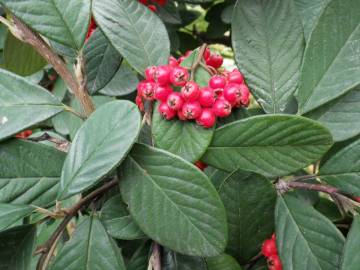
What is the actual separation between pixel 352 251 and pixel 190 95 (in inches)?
15.5

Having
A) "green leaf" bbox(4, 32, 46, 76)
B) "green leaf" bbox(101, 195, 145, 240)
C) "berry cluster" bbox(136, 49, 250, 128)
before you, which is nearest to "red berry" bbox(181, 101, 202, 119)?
"berry cluster" bbox(136, 49, 250, 128)

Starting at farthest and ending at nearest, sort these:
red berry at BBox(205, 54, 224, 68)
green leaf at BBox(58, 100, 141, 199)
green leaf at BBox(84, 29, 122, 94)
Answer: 1. green leaf at BBox(84, 29, 122, 94)
2. red berry at BBox(205, 54, 224, 68)
3. green leaf at BBox(58, 100, 141, 199)

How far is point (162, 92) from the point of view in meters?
0.82

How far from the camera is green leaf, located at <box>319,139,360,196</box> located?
0.81m

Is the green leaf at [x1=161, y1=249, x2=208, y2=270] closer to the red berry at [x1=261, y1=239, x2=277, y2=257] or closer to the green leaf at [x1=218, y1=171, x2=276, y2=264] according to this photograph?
the green leaf at [x1=218, y1=171, x2=276, y2=264]

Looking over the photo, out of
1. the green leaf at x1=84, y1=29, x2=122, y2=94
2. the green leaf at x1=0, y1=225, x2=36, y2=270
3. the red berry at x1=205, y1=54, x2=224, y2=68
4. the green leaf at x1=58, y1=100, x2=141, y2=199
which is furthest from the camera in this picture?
the green leaf at x1=84, y1=29, x2=122, y2=94

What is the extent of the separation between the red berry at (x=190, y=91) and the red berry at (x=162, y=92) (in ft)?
0.12

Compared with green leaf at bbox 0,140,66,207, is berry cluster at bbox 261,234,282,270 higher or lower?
lower

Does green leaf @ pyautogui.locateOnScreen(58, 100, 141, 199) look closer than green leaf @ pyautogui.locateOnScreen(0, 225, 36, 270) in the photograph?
Yes

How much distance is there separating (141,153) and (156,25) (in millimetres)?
329

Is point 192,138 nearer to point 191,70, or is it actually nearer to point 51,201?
point 191,70

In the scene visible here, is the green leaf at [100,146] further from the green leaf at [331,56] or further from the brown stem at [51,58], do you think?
the green leaf at [331,56]

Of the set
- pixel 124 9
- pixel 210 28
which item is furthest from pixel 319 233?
pixel 210 28

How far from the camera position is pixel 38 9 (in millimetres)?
818
